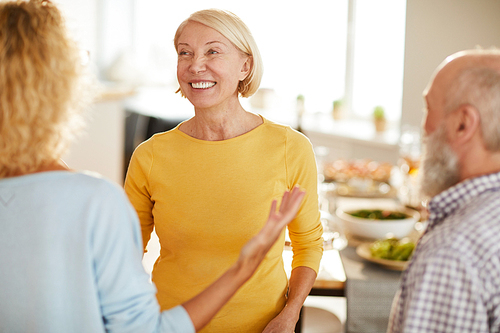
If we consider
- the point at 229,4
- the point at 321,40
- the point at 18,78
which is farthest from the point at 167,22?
the point at 18,78

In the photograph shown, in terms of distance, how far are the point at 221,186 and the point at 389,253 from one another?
0.74m

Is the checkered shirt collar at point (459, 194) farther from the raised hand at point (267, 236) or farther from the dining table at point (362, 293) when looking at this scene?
the dining table at point (362, 293)

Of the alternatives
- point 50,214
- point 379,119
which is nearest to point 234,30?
point 50,214

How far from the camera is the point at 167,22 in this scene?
22.1ft

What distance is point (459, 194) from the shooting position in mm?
884

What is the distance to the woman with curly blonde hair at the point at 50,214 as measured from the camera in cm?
75

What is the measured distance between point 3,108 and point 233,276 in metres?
0.48

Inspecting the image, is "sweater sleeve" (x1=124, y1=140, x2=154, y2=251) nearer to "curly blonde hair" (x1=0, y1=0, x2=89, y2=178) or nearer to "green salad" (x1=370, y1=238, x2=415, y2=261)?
"curly blonde hair" (x1=0, y1=0, x2=89, y2=178)

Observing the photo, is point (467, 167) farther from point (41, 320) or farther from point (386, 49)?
point (386, 49)

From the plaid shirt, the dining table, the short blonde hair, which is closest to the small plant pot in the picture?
the dining table

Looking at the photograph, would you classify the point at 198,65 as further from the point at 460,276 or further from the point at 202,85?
the point at 460,276

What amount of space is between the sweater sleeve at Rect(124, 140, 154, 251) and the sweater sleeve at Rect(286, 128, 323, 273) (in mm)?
416

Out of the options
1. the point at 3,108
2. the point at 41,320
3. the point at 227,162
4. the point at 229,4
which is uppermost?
the point at 229,4

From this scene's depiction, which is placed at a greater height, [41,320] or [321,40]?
[321,40]
